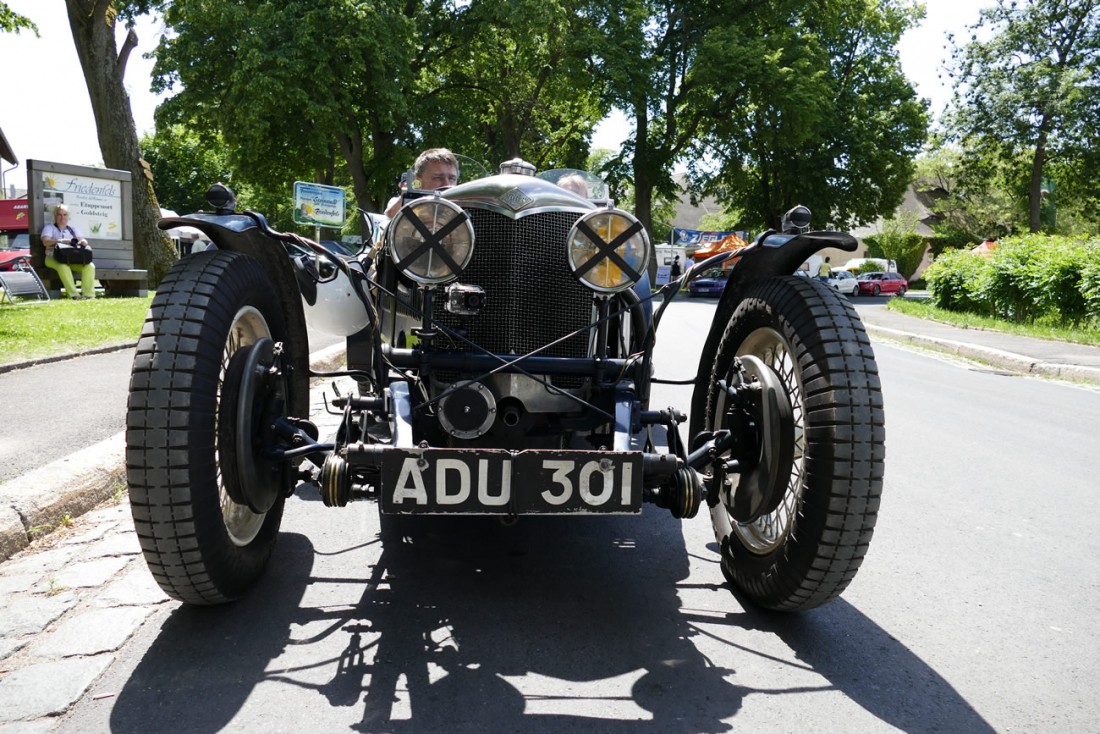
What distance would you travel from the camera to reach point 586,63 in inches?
1324

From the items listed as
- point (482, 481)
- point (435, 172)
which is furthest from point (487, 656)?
point (435, 172)

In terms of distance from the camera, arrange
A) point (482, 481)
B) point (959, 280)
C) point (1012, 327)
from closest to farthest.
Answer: point (482, 481) → point (1012, 327) → point (959, 280)

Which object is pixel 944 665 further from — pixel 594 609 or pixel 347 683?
pixel 347 683

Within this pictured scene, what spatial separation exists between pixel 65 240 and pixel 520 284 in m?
15.5

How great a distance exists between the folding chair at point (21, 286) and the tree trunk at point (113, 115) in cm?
371

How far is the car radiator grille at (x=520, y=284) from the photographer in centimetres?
328

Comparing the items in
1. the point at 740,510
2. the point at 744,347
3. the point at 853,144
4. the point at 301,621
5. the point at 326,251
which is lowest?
the point at 301,621

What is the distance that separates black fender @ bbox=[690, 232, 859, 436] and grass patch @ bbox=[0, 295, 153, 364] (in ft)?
22.0

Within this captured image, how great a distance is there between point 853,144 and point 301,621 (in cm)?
4258

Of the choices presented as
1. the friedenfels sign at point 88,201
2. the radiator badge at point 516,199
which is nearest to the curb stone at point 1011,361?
the radiator badge at point 516,199

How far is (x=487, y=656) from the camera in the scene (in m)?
2.63

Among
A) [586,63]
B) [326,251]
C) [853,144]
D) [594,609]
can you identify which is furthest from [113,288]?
[853,144]

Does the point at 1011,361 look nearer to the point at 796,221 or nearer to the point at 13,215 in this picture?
the point at 796,221

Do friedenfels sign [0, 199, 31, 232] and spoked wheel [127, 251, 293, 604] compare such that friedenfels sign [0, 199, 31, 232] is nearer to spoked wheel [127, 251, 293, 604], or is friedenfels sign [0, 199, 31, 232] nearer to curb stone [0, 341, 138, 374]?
curb stone [0, 341, 138, 374]
